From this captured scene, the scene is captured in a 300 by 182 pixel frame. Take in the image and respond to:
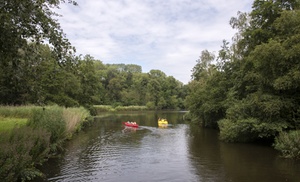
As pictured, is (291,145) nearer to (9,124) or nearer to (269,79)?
(269,79)

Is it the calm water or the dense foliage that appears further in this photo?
the dense foliage

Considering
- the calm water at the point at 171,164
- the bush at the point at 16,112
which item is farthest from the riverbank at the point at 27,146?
the calm water at the point at 171,164

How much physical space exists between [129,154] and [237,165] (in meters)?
7.73

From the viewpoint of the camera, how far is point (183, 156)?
19156mm

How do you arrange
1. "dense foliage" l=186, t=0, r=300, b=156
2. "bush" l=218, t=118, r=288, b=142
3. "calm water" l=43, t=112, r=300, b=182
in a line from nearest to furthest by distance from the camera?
1. "calm water" l=43, t=112, r=300, b=182
2. "dense foliage" l=186, t=0, r=300, b=156
3. "bush" l=218, t=118, r=288, b=142

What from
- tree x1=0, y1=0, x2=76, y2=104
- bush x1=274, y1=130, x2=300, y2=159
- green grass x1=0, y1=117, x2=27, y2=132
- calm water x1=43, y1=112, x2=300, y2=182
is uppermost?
tree x1=0, y1=0, x2=76, y2=104

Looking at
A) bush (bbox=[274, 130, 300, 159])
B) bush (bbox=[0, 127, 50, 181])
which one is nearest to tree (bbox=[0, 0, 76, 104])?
bush (bbox=[0, 127, 50, 181])

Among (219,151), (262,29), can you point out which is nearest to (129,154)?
(219,151)

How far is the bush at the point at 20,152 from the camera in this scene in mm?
9179

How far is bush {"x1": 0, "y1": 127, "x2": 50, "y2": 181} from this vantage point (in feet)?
30.1

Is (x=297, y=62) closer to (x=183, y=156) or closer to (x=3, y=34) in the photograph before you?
(x=183, y=156)

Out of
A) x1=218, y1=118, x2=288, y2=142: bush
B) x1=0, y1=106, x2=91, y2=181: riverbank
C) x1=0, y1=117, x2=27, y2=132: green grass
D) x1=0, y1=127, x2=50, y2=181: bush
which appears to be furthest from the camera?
x1=218, y1=118, x2=288, y2=142: bush

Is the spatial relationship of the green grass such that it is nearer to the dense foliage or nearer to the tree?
the tree

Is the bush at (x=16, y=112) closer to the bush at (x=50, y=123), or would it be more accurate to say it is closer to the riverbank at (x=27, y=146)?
the riverbank at (x=27, y=146)
